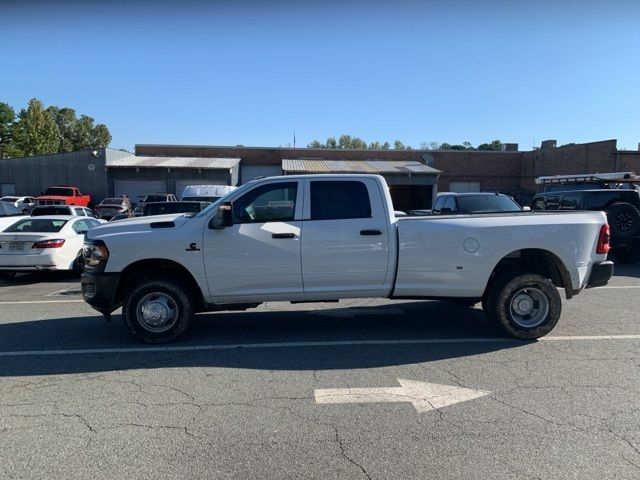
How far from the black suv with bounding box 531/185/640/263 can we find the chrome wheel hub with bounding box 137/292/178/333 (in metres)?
11.2

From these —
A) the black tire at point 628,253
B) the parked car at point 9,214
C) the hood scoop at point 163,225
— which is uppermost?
the hood scoop at point 163,225

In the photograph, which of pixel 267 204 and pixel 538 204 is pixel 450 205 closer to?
pixel 538 204

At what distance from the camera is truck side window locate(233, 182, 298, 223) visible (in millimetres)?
5844

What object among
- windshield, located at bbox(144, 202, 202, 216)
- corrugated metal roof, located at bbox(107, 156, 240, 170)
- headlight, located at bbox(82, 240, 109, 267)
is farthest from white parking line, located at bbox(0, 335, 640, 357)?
corrugated metal roof, located at bbox(107, 156, 240, 170)

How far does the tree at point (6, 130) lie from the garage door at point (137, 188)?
3943 centimetres

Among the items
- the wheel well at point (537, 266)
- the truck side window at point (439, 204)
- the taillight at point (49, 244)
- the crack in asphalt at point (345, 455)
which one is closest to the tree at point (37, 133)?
the taillight at point (49, 244)

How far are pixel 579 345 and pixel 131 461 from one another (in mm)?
5040

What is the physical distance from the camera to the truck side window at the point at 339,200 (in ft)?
19.4

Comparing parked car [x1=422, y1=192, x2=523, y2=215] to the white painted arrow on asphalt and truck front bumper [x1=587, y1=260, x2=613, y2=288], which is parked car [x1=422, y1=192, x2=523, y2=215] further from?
the white painted arrow on asphalt

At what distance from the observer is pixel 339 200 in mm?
5969

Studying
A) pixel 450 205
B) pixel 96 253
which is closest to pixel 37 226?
pixel 96 253

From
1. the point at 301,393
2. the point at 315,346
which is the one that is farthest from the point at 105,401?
the point at 315,346

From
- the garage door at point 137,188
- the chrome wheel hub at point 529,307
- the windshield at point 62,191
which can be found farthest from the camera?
the garage door at point 137,188

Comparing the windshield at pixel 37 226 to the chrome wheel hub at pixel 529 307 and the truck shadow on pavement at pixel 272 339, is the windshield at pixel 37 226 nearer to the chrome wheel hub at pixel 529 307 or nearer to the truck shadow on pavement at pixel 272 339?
the truck shadow on pavement at pixel 272 339
